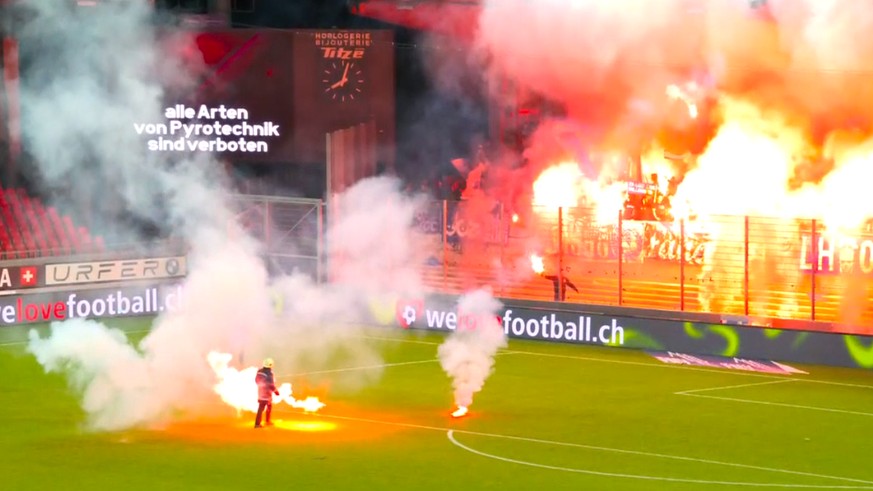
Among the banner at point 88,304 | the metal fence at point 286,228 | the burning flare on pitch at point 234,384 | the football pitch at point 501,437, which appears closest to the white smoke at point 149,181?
the metal fence at point 286,228

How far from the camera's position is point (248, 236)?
119 feet

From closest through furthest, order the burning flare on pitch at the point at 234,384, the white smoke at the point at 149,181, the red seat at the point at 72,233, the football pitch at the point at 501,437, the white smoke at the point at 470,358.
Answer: the football pitch at the point at 501,437 < the burning flare on pitch at the point at 234,384 < the white smoke at the point at 470,358 < the white smoke at the point at 149,181 < the red seat at the point at 72,233

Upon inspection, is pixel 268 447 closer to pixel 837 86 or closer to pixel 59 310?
pixel 59 310

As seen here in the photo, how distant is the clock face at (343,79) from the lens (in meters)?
35.6

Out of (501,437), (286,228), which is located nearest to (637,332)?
(286,228)

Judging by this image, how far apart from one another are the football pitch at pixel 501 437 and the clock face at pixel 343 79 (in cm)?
792

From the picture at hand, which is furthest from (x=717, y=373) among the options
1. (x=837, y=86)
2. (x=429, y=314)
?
(x=837, y=86)

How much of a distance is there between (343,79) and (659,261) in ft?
24.9

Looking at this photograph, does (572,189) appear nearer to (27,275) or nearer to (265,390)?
(27,275)

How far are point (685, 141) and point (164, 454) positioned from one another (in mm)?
21403

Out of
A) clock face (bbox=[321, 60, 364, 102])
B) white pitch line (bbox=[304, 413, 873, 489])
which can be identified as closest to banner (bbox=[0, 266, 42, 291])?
clock face (bbox=[321, 60, 364, 102])

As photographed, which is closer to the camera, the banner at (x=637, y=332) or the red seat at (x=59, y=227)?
the banner at (x=637, y=332)

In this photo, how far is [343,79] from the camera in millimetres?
35656

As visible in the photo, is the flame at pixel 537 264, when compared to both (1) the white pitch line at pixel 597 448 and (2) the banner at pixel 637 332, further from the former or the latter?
(1) the white pitch line at pixel 597 448
